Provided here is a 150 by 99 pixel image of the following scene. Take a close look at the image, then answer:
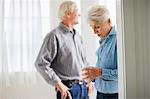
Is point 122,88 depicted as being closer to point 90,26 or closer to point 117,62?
point 117,62

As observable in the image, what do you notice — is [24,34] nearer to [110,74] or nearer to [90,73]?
[90,73]

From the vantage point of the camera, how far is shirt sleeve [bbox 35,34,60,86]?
78.4 inches

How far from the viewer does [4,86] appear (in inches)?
Result: 78.0

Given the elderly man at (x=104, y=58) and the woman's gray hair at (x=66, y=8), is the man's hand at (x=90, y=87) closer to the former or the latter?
the elderly man at (x=104, y=58)

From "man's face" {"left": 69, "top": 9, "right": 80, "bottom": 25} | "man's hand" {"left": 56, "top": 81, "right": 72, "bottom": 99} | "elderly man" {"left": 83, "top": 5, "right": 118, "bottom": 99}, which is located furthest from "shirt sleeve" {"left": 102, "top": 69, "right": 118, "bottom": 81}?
"man's face" {"left": 69, "top": 9, "right": 80, "bottom": 25}

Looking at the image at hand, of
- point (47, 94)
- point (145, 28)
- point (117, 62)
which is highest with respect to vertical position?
point (145, 28)

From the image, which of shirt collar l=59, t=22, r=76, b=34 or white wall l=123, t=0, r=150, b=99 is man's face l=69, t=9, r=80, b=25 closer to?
shirt collar l=59, t=22, r=76, b=34

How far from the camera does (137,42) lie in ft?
6.66

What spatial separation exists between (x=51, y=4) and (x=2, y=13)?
0.31 m

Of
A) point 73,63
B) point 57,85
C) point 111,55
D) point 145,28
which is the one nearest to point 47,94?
point 57,85

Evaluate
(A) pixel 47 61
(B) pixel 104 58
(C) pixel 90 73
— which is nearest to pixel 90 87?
(C) pixel 90 73

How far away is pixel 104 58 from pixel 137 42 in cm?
23

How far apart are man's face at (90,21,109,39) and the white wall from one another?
4.7 inches

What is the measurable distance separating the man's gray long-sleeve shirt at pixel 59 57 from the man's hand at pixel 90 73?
48 millimetres
